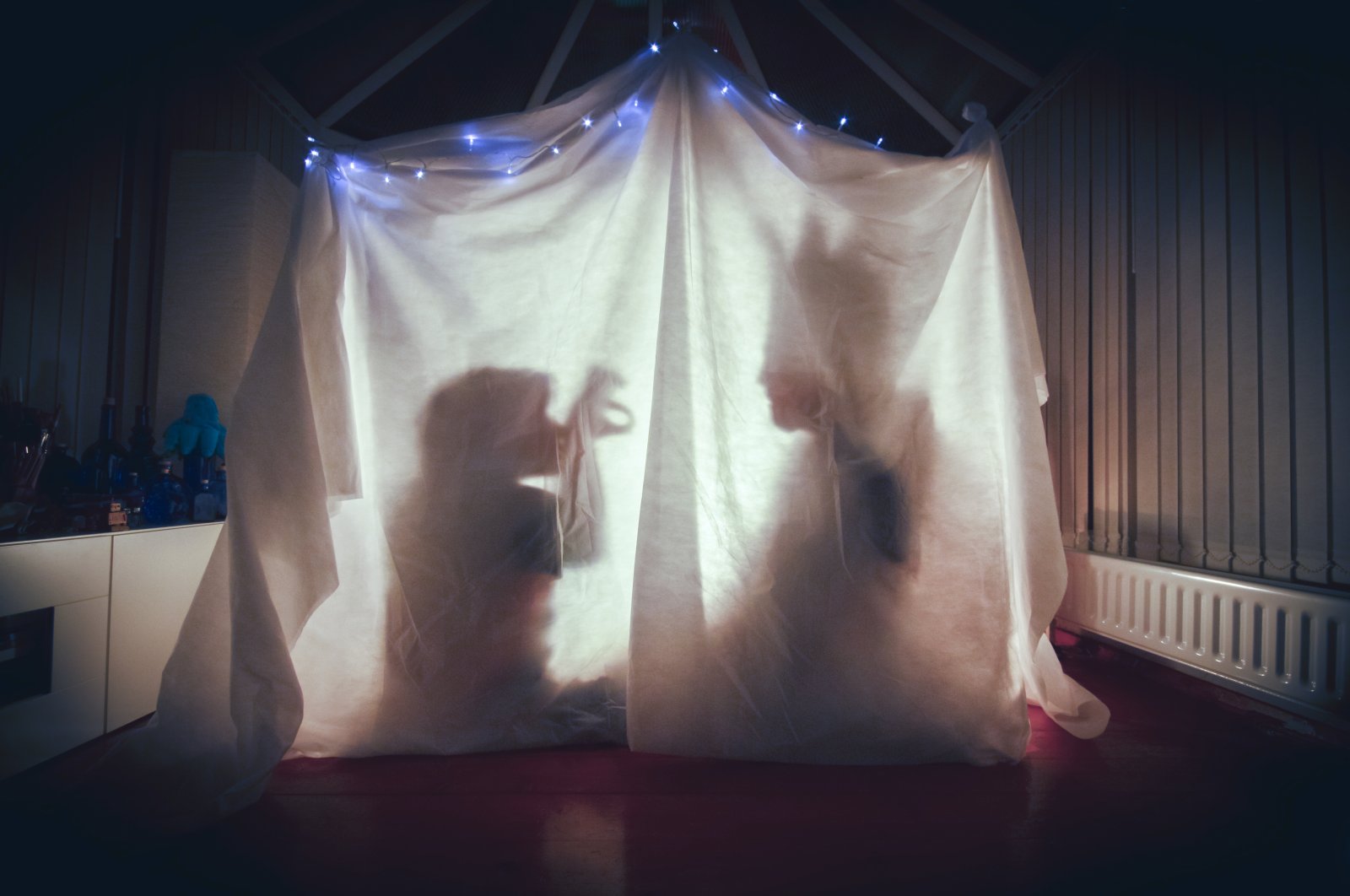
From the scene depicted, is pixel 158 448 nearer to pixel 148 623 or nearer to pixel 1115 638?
pixel 148 623

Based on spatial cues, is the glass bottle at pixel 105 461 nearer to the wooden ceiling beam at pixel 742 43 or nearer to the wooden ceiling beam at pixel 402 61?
the wooden ceiling beam at pixel 402 61

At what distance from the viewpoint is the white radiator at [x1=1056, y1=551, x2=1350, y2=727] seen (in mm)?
1335

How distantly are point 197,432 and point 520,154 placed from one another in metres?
1.49

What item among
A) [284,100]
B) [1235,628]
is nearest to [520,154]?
[284,100]

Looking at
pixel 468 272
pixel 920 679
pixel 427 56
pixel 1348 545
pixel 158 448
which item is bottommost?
pixel 920 679

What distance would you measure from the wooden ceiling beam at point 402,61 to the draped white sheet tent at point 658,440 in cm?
143

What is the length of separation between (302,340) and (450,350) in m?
0.32

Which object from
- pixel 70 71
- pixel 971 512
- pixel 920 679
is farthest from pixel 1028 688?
pixel 70 71

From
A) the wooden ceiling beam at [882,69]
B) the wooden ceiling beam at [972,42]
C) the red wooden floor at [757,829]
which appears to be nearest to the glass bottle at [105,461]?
the red wooden floor at [757,829]

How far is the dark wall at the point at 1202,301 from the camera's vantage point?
4.73 feet

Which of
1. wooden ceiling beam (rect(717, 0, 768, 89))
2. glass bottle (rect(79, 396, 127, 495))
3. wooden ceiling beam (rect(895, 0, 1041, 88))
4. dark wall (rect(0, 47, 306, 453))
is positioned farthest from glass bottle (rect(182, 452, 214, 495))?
wooden ceiling beam (rect(895, 0, 1041, 88))

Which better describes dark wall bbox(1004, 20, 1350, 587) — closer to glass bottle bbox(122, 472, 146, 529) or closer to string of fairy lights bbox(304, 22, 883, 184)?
string of fairy lights bbox(304, 22, 883, 184)

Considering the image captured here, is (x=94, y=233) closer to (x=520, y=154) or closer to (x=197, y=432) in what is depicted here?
(x=197, y=432)

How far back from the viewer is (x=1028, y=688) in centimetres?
147
